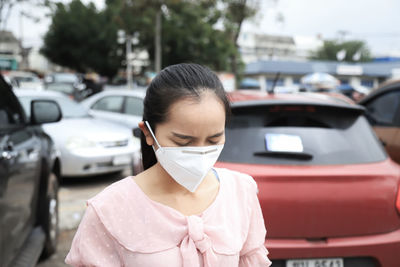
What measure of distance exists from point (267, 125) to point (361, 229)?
2.84ft

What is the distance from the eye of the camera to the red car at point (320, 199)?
2436mm

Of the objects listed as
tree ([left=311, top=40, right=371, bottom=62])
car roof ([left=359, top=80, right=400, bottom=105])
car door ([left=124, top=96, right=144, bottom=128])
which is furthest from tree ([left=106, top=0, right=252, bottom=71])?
tree ([left=311, top=40, right=371, bottom=62])

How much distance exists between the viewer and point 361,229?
2477mm

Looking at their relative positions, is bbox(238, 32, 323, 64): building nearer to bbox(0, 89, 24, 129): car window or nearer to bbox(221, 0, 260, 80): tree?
bbox(221, 0, 260, 80): tree

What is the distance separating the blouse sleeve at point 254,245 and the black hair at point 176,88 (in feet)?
1.26

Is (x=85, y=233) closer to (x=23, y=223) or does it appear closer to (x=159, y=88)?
(x=159, y=88)

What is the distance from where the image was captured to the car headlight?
6566mm

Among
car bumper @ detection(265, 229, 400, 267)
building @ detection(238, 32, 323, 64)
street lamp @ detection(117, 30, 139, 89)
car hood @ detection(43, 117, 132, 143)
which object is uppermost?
car bumper @ detection(265, 229, 400, 267)

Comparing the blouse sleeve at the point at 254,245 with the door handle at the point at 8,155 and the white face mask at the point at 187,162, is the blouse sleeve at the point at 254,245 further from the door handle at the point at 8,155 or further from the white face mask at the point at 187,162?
the door handle at the point at 8,155

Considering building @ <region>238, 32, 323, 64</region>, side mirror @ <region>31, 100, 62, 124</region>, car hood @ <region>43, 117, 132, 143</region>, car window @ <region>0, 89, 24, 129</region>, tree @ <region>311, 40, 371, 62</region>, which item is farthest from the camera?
building @ <region>238, 32, 323, 64</region>

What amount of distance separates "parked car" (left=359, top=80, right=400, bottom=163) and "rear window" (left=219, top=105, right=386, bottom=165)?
3.84ft

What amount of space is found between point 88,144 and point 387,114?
4422mm

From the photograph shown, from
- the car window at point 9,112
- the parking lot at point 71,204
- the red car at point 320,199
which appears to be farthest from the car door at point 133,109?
the red car at point 320,199

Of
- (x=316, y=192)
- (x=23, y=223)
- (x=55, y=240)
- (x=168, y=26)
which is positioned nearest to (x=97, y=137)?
(x=55, y=240)
